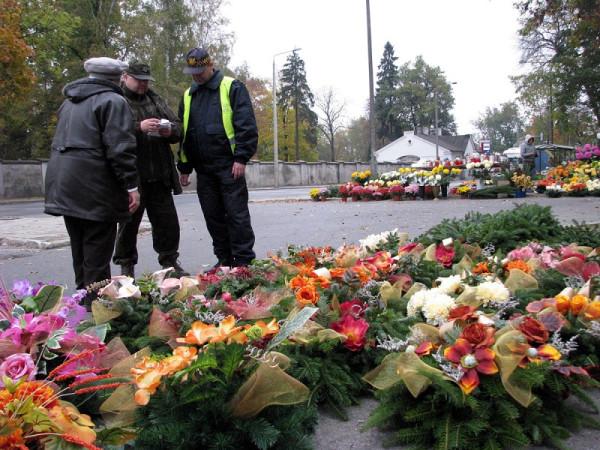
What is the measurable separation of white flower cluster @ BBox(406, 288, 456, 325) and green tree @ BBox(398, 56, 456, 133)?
9781 centimetres

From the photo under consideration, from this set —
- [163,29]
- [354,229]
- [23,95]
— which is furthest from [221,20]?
[354,229]

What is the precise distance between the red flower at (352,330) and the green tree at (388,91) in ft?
321

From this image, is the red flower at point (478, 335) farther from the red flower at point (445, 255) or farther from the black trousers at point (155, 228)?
the black trousers at point (155, 228)

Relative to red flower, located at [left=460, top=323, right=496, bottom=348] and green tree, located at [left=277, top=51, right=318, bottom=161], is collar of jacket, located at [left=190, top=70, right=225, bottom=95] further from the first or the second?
green tree, located at [left=277, top=51, right=318, bottom=161]

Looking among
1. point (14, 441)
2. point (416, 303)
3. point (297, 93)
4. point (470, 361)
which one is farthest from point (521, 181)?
point (297, 93)

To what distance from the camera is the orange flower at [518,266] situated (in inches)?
138

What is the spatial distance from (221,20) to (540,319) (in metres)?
44.1

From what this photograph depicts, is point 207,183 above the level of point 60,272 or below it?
above

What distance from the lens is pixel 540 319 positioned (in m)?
2.43

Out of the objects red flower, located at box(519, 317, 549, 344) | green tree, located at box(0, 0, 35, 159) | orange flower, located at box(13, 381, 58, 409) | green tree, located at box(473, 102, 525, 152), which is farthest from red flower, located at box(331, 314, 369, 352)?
green tree, located at box(473, 102, 525, 152)

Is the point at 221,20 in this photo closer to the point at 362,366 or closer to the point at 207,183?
the point at 207,183

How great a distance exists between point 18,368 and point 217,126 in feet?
12.5

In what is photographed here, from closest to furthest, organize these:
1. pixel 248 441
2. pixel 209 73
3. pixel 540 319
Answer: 1. pixel 248 441
2. pixel 540 319
3. pixel 209 73

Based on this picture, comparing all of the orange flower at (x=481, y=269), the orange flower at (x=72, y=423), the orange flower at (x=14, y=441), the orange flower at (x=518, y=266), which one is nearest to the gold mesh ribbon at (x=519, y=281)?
the orange flower at (x=518, y=266)
